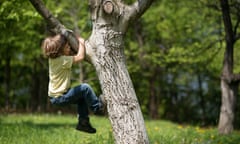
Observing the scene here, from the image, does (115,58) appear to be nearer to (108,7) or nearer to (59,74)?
(108,7)

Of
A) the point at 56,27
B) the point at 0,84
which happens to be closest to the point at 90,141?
the point at 56,27

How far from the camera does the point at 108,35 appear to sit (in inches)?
230

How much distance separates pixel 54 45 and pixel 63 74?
Result: 0.52 m

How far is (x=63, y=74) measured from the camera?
6273 millimetres

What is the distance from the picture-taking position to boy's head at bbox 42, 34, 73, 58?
19.4ft

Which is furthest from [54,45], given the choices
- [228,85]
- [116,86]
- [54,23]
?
[228,85]

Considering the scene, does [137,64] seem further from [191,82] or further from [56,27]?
[56,27]

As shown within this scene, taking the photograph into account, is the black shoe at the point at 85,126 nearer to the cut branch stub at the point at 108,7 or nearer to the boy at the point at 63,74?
the boy at the point at 63,74

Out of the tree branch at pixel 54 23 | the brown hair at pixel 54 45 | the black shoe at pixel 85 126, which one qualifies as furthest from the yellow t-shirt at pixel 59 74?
the black shoe at pixel 85 126

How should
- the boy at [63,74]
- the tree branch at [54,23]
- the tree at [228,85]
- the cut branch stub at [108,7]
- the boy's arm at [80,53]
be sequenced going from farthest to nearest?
the tree at [228,85] < the boy at [63,74] < the boy's arm at [80,53] < the cut branch stub at [108,7] < the tree branch at [54,23]

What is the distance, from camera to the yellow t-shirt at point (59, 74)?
20.0 feet

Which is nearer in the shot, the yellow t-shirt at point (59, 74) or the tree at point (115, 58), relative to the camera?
the tree at point (115, 58)

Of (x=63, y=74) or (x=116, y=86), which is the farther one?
(x=63, y=74)

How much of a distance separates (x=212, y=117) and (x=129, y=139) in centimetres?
2812
